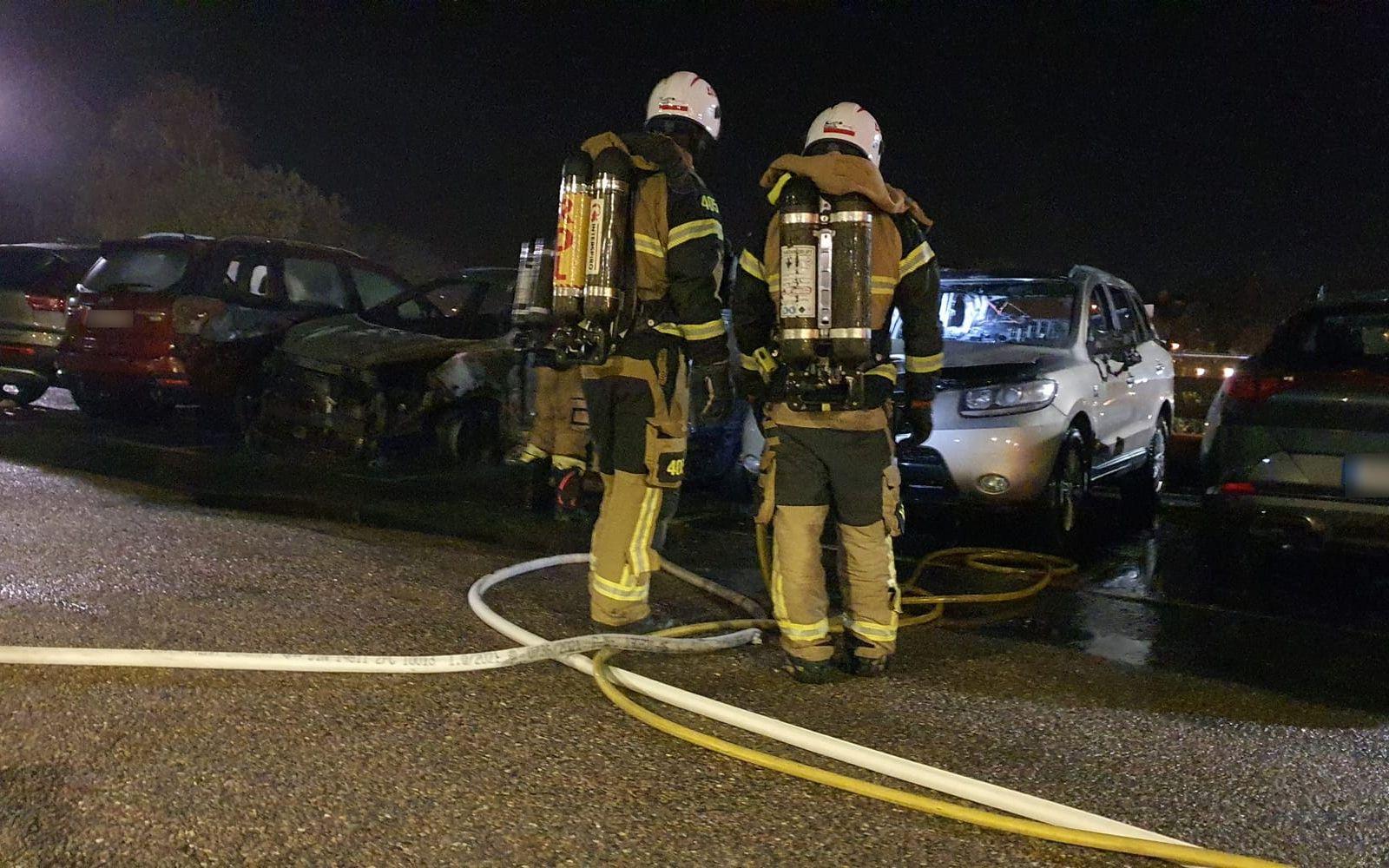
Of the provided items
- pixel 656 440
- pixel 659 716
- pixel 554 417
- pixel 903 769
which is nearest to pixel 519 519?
pixel 554 417

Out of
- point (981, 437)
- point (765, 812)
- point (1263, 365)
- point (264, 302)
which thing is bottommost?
point (765, 812)

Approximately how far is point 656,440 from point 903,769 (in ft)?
5.47

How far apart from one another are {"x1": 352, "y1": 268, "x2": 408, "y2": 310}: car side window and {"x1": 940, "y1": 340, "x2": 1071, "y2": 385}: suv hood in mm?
5274

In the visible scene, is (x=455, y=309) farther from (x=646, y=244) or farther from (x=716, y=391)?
(x=716, y=391)

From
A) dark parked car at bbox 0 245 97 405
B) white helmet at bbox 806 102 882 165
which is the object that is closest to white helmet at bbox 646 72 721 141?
white helmet at bbox 806 102 882 165

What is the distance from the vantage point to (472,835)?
2.77 m

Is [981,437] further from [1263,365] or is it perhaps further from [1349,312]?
[1349,312]

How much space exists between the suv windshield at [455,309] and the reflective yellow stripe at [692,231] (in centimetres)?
424

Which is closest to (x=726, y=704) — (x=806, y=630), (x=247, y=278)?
(x=806, y=630)

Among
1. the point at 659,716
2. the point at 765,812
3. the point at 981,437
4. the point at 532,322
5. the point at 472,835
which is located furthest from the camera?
the point at 981,437

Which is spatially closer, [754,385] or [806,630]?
[806,630]

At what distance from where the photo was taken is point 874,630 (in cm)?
409

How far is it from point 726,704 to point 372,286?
24.1ft

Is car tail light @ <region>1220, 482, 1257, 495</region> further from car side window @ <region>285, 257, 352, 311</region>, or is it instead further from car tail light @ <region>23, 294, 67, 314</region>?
car tail light @ <region>23, 294, 67, 314</region>
